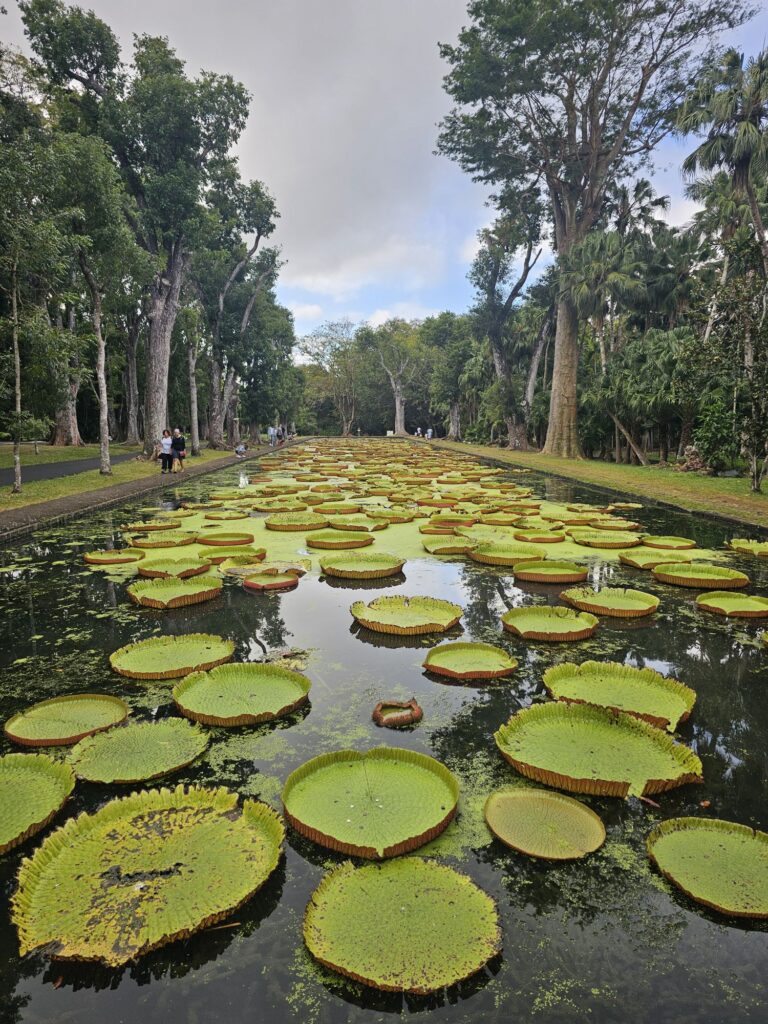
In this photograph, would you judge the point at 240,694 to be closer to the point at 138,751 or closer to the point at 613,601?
the point at 138,751

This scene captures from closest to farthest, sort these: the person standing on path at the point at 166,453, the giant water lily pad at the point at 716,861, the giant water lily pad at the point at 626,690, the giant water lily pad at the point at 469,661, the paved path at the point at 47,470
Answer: the giant water lily pad at the point at 716,861 < the giant water lily pad at the point at 626,690 < the giant water lily pad at the point at 469,661 < the paved path at the point at 47,470 < the person standing on path at the point at 166,453

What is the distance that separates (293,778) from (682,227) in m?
26.6

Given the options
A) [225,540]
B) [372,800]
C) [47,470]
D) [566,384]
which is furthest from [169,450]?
[372,800]

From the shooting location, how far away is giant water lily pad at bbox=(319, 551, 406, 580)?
17.7ft

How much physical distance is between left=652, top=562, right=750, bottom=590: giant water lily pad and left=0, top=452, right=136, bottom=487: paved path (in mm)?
13136

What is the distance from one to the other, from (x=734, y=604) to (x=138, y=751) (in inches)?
169

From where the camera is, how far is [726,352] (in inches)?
413

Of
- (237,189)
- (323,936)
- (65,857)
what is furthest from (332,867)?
→ (237,189)

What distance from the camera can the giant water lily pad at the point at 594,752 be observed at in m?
2.13

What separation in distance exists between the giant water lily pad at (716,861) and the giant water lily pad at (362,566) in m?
3.70

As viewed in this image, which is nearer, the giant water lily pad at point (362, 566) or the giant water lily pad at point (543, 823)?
the giant water lily pad at point (543, 823)

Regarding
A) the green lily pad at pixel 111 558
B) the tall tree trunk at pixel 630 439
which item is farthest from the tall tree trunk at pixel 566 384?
the green lily pad at pixel 111 558

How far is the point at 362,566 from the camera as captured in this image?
5605mm

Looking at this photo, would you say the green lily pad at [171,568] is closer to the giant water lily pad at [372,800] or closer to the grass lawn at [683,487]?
the giant water lily pad at [372,800]
